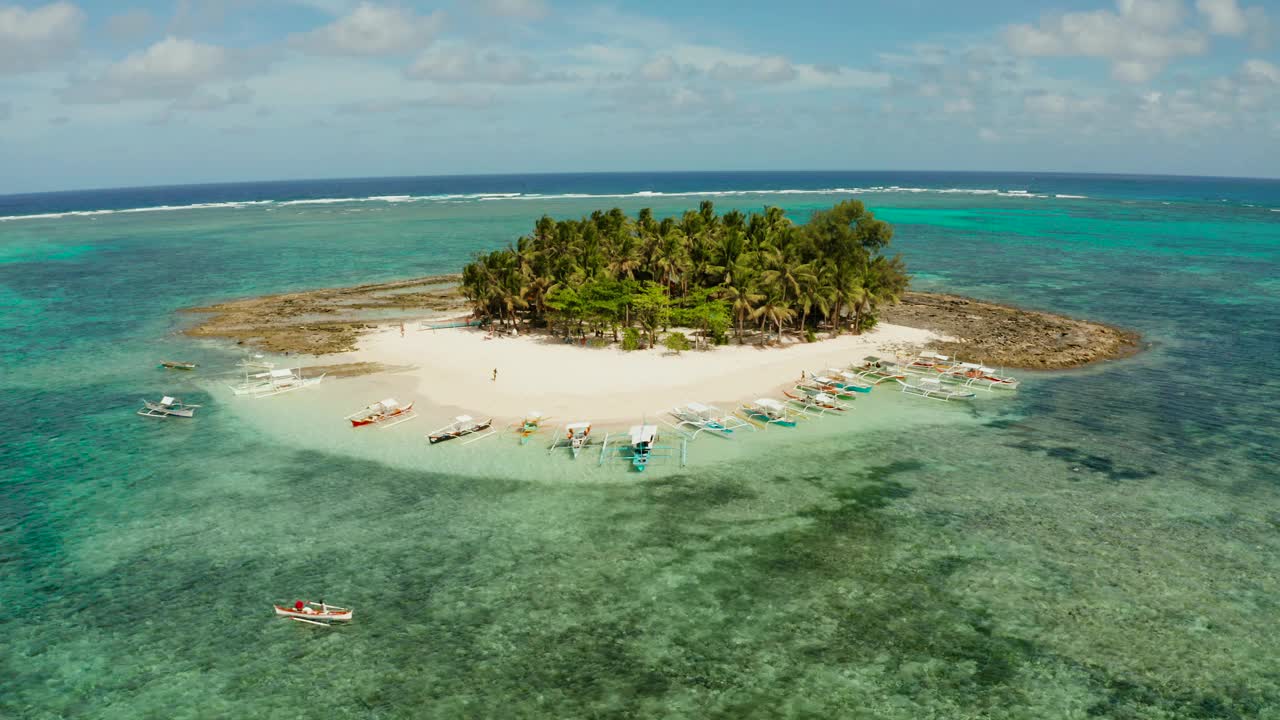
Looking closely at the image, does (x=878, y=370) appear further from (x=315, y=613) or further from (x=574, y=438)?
(x=315, y=613)

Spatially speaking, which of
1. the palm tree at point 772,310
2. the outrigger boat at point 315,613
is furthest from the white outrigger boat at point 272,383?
the palm tree at point 772,310

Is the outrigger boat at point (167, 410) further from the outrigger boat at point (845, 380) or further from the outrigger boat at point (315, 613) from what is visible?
the outrigger boat at point (845, 380)

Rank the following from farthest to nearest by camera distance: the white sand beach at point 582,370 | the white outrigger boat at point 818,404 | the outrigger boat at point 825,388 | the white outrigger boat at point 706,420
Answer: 1. the outrigger boat at point 825,388
2. the white sand beach at point 582,370
3. the white outrigger boat at point 818,404
4. the white outrigger boat at point 706,420

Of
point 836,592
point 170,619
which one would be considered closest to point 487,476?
point 170,619

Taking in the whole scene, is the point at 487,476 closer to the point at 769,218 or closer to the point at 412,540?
the point at 412,540

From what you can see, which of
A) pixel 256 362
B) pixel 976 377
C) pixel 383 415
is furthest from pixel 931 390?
pixel 256 362
